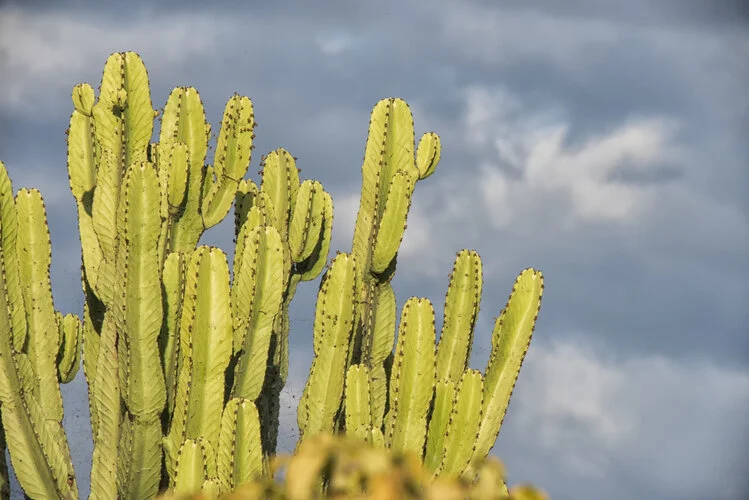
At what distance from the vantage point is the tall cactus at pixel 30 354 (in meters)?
7.36

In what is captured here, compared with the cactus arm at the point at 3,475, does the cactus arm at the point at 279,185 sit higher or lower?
higher

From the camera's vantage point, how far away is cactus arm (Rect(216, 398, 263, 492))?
6.09 m

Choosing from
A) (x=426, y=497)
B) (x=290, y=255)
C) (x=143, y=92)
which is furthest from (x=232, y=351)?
(x=426, y=497)

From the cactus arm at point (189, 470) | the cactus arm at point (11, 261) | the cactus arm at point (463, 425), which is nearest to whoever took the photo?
the cactus arm at point (189, 470)

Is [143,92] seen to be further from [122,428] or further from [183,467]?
[183,467]

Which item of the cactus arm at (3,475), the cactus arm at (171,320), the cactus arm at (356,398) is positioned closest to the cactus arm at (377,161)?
the cactus arm at (356,398)

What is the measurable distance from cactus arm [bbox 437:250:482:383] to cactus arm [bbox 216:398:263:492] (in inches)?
77.4

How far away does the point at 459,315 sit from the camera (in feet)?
25.1

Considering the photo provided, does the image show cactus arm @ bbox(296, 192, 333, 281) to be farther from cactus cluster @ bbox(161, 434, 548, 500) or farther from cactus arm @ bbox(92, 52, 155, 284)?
cactus cluster @ bbox(161, 434, 548, 500)

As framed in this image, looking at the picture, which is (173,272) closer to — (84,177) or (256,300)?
(256,300)

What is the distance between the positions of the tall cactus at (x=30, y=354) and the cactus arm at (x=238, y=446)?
2022mm

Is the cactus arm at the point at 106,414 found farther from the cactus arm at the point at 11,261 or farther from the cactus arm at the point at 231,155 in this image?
the cactus arm at the point at 231,155

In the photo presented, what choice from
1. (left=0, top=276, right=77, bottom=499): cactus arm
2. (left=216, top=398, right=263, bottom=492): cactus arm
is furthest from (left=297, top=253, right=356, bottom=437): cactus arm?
(left=0, top=276, right=77, bottom=499): cactus arm

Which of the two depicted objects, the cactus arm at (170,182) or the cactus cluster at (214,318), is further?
the cactus arm at (170,182)
